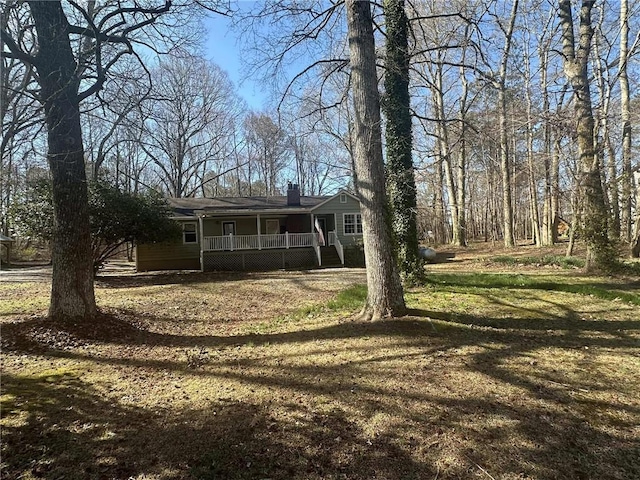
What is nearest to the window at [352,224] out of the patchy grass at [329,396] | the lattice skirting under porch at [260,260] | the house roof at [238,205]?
the house roof at [238,205]

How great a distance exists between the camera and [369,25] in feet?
18.3

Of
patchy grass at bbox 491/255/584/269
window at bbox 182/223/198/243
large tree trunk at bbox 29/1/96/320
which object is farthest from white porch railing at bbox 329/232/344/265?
large tree trunk at bbox 29/1/96/320

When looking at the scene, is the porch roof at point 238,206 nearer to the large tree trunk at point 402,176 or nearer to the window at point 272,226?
the window at point 272,226

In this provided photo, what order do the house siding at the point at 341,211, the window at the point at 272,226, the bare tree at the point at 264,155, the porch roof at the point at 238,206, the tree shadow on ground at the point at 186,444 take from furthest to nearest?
1. the bare tree at the point at 264,155
2. the window at the point at 272,226
3. the house siding at the point at 341,211
4. the porch roof at the point at 238,206
5. the tree shadow on ground at the point at 186,444

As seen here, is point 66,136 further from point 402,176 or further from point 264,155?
point 264,155

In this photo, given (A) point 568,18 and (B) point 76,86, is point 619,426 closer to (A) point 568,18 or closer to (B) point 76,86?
(B) point 76,86

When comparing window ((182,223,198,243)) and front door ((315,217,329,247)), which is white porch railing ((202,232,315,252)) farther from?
window ((182,223,198,243))

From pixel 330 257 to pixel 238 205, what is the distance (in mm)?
6384

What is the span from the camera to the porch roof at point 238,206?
59.6 feet

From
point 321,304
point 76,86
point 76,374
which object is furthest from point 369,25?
point 76,374

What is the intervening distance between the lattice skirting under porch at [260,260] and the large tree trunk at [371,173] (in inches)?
493

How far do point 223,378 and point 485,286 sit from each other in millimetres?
7423

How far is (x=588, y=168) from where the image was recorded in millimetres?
9930

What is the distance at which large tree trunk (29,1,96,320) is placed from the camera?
208 inches
